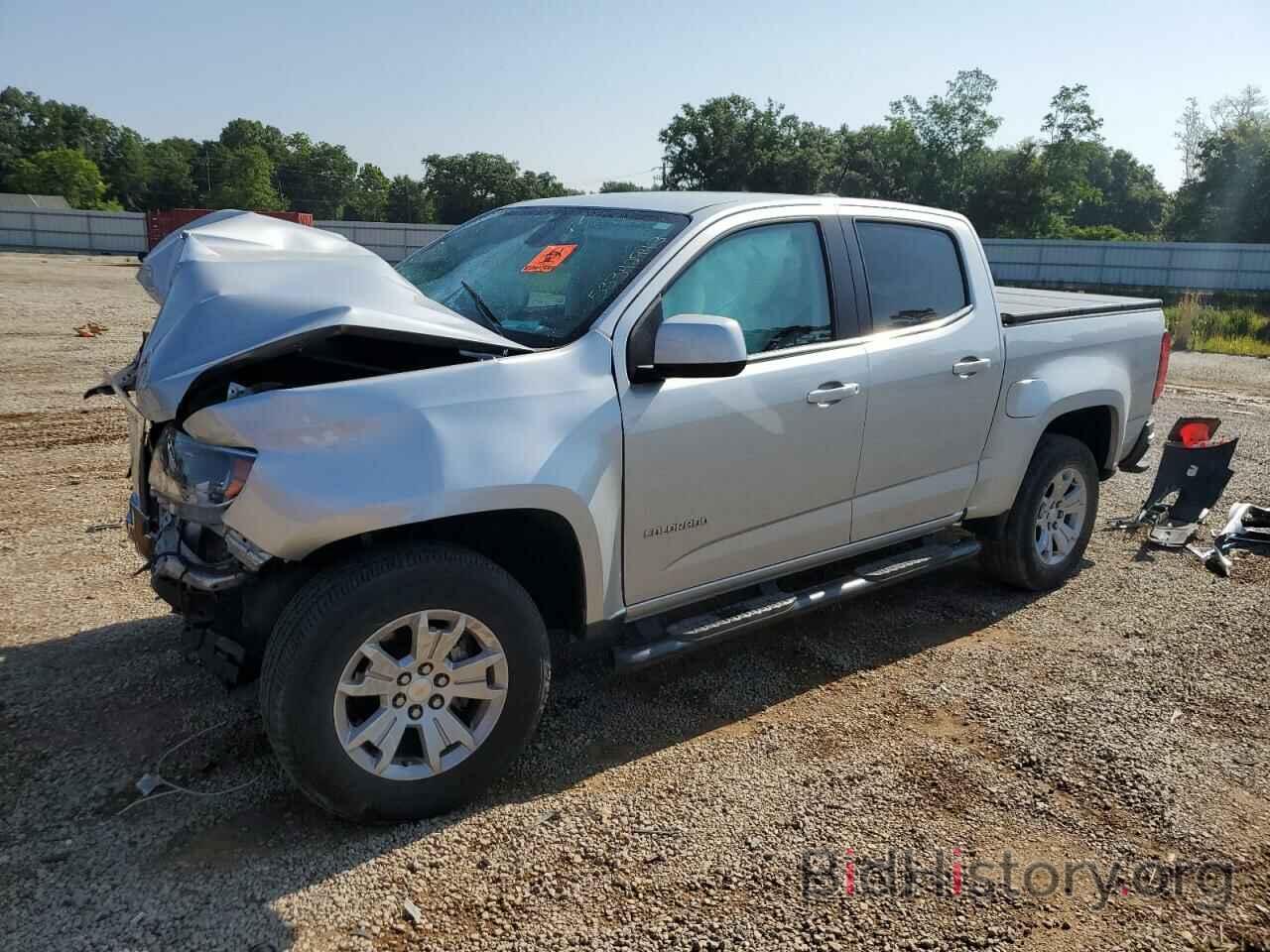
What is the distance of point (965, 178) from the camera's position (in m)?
76.8

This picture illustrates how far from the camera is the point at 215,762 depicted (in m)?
3.35

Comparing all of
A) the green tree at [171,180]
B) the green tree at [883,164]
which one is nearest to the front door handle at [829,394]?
the green tree at [883,164]

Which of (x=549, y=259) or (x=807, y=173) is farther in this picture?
(x=807, y=173)

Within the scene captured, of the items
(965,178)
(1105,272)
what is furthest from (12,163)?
(1105,272)

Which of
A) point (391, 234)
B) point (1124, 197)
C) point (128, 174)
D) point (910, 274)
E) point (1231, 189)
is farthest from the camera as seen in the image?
point (1124, 197)

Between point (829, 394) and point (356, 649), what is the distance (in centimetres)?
205

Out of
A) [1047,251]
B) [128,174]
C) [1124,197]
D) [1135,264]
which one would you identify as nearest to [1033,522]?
[1135,264]

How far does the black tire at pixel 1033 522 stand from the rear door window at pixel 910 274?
1.02 metres

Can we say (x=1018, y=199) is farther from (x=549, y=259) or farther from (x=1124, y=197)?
(x=549, y=259)

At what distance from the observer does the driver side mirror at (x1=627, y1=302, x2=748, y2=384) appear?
314 cm

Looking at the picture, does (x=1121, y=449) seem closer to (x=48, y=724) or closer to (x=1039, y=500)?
(x=1039, y=500)

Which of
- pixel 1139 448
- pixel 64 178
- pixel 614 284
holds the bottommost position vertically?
pixel 1139 448

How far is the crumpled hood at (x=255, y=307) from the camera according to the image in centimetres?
277

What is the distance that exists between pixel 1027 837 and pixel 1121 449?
3.03 metres
